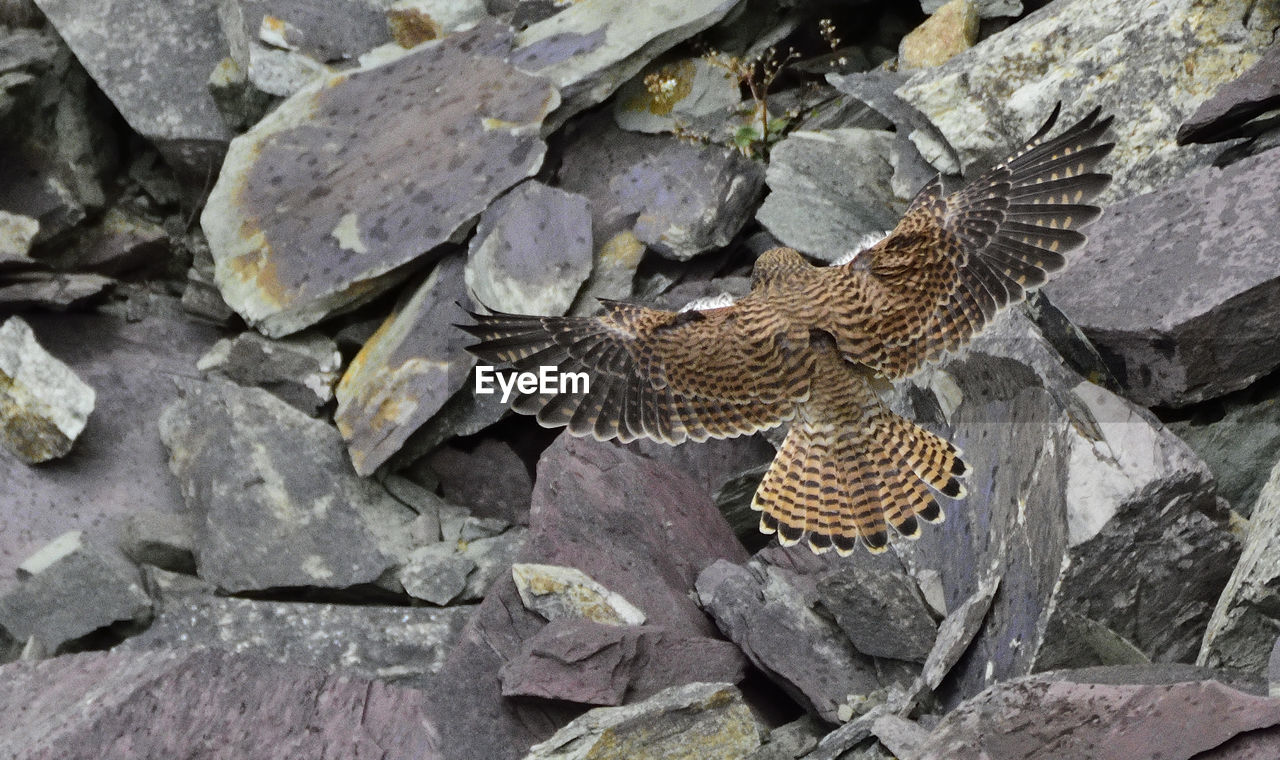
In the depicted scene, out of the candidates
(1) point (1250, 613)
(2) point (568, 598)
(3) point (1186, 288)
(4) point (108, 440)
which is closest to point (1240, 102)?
(3) point (1186, 288)

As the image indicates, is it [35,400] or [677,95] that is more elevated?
[677,95]

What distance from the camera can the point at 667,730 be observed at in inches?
189

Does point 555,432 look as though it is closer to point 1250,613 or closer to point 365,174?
point 365,174

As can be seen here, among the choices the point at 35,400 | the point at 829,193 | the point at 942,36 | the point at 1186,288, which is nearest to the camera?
the point at 1186,288

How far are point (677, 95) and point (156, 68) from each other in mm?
3351

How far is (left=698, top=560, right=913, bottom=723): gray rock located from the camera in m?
5.23

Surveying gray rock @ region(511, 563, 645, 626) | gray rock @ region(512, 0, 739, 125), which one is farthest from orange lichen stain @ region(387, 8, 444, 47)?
gray rock @ region(511, 563, 645, 626)

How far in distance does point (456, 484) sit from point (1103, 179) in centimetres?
373

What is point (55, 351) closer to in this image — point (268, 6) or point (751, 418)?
point (268, 6)

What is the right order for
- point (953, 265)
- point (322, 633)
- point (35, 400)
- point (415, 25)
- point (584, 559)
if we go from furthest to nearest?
point (415, 25) < point (35, 400) < point (322, 633) < point (584, 559) < point (953, 265)

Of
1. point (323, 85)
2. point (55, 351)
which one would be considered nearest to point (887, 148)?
point (323, 85)

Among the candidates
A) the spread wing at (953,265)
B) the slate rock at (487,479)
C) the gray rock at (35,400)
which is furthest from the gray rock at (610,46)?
the spread wing at (953,265)

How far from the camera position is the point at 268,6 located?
8.75 metres

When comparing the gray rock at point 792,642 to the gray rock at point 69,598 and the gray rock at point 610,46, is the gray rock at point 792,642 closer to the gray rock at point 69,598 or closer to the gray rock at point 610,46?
the gray rock at point 69,598
